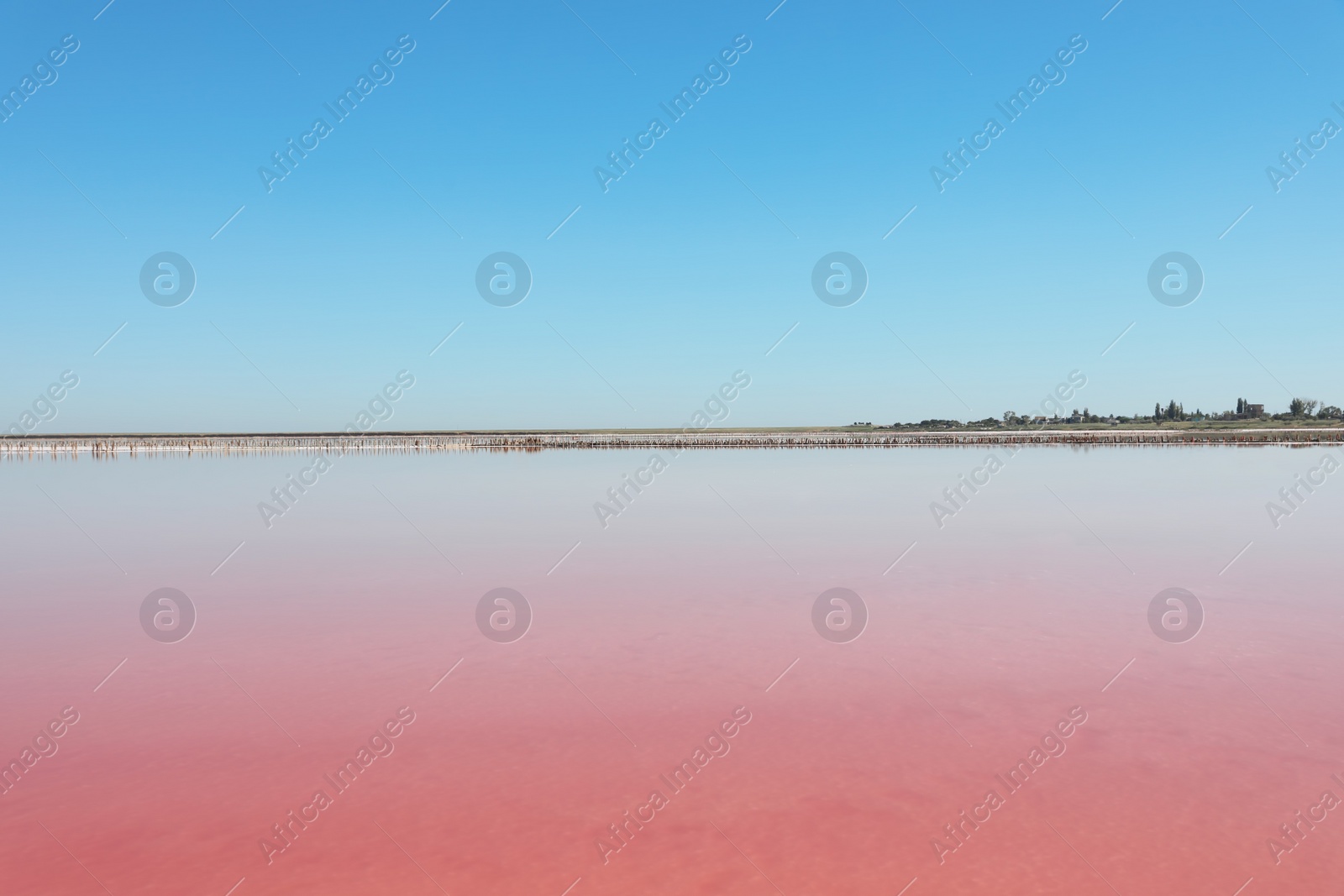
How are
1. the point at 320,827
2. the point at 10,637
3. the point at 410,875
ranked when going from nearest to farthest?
the point at 410,875
the point at 320,827
the point at 10,637

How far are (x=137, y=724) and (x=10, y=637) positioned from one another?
387cm

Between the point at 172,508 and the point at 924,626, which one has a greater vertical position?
the point at 172,508

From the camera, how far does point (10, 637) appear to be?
905 cm

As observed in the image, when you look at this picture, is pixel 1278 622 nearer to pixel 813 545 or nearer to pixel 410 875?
pixel 813 545

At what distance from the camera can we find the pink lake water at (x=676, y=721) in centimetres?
477

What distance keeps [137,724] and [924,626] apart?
7821 mm

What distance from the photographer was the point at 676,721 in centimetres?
668

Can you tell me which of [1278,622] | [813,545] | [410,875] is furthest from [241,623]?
[1278,622]

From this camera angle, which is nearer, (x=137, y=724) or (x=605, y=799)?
(x=605, y=799)

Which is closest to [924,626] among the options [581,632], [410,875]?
[581,632]

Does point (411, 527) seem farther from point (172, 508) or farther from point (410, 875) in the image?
point (410, 875)

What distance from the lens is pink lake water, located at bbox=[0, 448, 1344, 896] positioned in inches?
188

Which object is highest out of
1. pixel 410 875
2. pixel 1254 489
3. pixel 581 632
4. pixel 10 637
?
pixel 10 637

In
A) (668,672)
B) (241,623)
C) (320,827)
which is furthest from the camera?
(241,623)
